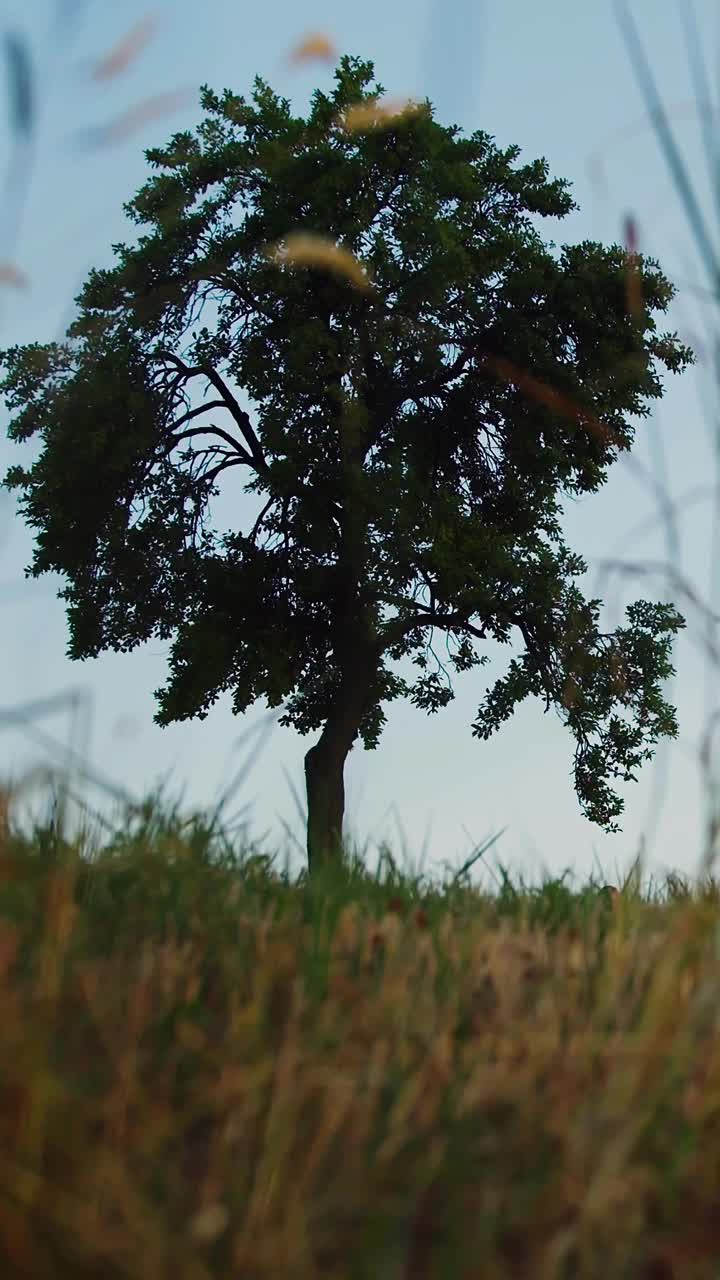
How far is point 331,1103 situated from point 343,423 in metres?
15.2

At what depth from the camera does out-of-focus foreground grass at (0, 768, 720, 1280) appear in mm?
1846

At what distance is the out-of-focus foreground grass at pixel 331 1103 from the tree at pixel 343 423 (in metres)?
13.6

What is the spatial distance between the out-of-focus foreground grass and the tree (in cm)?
1364

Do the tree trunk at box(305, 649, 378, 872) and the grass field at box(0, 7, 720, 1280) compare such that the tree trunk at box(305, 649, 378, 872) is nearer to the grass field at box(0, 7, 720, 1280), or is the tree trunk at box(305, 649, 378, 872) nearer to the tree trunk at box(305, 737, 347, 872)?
the tree trunk at box(305, 737, 347, 872)

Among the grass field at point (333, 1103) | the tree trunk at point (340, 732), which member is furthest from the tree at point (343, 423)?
the grass field at point (333, 1103)

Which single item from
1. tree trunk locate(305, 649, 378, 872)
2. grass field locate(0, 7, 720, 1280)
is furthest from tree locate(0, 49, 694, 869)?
grass field locate(0, 7, 720, 1280)

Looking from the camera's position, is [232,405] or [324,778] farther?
[232,405]

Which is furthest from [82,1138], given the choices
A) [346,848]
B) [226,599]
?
[226,599]

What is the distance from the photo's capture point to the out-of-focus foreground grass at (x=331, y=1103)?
6.06 ft

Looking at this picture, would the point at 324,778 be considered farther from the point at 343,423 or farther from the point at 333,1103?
the point at 333,1103

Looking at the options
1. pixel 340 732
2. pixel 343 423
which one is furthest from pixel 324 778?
pixel 343 423

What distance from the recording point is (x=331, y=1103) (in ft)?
6.91

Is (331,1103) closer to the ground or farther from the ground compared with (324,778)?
closer to the ground

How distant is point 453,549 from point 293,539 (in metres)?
2.65
